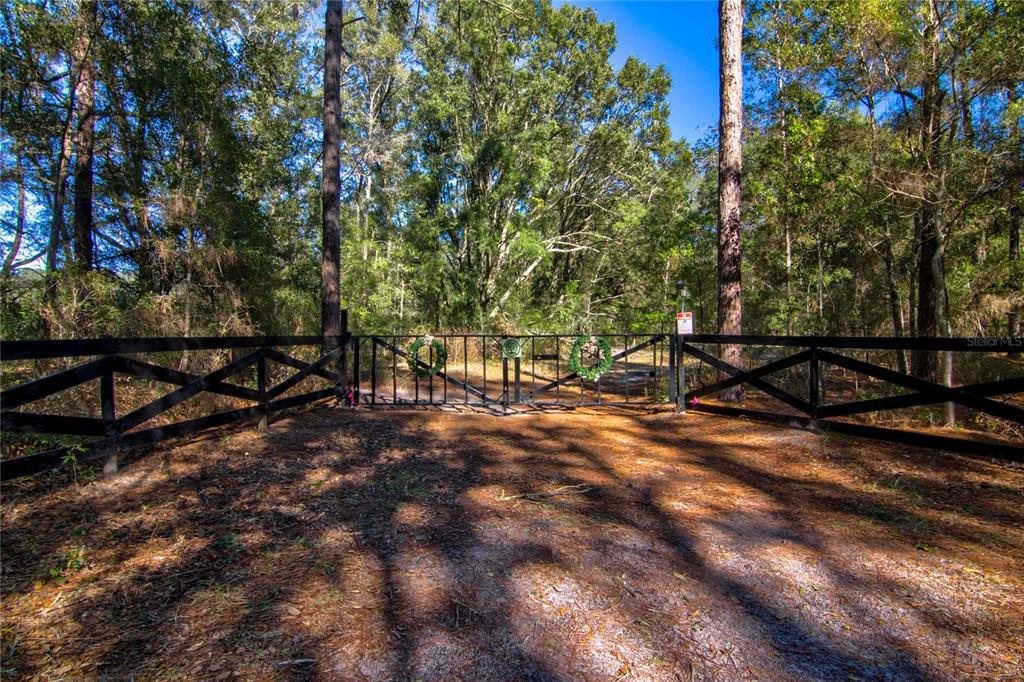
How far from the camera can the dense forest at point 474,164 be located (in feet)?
27.6

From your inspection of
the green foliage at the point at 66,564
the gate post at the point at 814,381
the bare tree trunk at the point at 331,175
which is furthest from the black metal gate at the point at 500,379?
the green foliage at the point at 66,564

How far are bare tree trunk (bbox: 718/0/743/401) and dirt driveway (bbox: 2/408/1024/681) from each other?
12.6 ft

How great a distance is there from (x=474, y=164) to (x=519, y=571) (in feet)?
60.9

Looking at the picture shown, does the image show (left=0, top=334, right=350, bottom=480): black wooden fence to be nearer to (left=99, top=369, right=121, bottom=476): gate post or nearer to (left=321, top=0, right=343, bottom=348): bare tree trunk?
(left=99, top=369, right=121, bottom=476): gate post

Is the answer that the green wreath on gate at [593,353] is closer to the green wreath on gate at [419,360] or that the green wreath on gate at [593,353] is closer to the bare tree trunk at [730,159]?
the bare tree trunk at [730,159]

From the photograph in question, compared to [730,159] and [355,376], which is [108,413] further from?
[730,159]

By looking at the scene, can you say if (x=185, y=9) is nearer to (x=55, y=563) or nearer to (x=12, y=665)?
(x=55, y=563)

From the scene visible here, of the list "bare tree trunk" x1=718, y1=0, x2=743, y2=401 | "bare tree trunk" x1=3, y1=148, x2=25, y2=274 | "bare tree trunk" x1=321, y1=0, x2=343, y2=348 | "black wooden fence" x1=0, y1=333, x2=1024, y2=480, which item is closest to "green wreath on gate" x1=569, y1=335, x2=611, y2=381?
"black wooden fence" x1=0, y1=333, x2=1024, y2=480

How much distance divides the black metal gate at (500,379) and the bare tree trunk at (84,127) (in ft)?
16.8

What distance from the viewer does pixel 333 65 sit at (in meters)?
9.59

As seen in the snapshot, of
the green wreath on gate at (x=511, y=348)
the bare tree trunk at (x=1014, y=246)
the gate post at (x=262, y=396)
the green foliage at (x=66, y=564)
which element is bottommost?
the green foliage at (x=66, y=564)

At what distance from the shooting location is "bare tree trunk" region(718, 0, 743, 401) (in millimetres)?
8578

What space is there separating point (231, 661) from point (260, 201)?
36.5 feet

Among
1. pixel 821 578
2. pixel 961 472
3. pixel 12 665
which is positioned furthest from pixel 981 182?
pixel 12 665
